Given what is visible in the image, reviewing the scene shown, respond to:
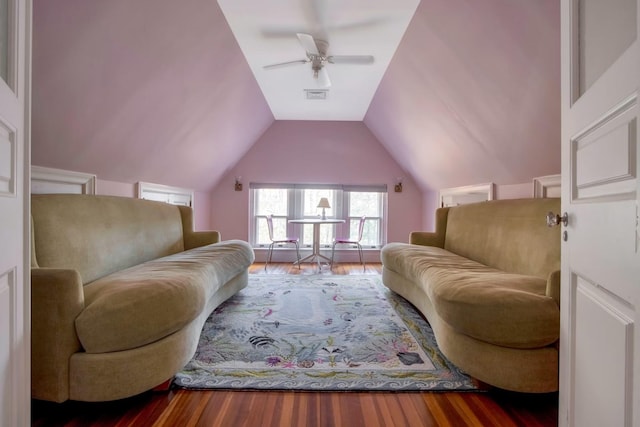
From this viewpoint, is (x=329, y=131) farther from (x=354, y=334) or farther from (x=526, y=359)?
(x=526, y=359)

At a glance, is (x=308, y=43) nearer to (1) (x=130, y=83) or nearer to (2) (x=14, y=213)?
(1) (x=130, y=83)

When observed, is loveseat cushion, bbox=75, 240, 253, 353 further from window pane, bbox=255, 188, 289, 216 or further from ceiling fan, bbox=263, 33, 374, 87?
window pane, bbox=255, 188, 289, 216

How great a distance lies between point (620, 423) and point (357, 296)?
255 cm

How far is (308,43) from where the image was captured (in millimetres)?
2492

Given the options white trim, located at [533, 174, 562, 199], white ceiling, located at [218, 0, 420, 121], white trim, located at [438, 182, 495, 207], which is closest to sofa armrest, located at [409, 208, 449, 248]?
white trim, located at [438, 182, 495, 207]

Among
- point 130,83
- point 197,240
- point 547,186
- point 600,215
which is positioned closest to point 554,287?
point 600,215

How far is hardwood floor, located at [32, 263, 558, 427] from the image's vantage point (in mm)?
1311

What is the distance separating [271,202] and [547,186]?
13.5 feet

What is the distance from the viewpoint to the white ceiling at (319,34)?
2.32 m

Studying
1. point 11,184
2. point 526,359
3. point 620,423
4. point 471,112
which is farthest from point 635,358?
point 471,112

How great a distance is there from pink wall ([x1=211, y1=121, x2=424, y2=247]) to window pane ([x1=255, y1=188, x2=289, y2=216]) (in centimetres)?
24

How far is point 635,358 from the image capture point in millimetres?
640

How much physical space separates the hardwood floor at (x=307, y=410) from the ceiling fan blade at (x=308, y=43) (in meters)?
2.45

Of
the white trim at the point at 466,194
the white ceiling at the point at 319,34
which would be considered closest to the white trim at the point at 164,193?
the white ceiling at the point at 319,34
